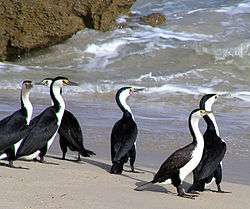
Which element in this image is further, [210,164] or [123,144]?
[123,144]

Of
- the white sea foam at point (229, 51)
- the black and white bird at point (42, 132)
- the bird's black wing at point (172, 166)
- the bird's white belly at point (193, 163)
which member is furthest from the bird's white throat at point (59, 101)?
the white sea foam at point (229, 51)

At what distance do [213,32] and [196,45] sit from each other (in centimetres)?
204

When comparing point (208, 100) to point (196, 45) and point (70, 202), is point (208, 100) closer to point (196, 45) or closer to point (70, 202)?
point (70, 202)

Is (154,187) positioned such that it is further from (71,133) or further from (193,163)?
(71,133)

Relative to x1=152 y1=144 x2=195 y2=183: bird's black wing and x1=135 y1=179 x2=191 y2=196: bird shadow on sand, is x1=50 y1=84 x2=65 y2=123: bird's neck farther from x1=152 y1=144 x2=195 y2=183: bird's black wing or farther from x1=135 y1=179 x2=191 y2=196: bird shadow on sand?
x1=152 y1=144 x2=195 y2=183: bird's black wing

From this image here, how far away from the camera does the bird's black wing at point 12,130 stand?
824 centimetres

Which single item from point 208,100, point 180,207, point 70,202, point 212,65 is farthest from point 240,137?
point 212,65

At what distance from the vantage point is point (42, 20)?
64.2ft

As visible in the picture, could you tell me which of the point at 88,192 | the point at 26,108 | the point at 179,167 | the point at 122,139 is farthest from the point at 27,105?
the point at 179,167

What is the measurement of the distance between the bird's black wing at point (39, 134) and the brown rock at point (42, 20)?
10.8 m

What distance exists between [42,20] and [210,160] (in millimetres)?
12369

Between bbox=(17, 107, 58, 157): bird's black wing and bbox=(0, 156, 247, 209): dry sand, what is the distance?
0.17 metres

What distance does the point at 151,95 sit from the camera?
1563cm

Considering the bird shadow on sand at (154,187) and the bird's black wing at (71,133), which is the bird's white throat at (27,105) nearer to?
the bird's black wing at (71,133)
